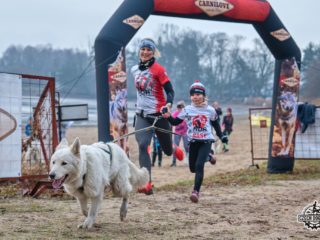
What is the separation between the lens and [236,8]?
1094 cm

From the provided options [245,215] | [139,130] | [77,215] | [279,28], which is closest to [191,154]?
[139,130]

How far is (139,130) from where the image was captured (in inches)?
312

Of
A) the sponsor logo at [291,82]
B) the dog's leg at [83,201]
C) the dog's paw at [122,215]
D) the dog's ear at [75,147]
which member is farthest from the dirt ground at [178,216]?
the sponsor logo at [291,82]

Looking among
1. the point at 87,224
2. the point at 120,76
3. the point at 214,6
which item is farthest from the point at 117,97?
the point at 87,224

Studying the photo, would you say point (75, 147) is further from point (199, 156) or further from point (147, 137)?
point (199, 156)

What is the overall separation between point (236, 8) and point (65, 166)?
6477mm

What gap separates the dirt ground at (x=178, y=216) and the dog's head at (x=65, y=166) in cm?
50

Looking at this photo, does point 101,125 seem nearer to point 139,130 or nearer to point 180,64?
point 139,130

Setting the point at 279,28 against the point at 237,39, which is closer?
the point at 279,28

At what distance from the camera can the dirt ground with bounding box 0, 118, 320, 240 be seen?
5555 mm

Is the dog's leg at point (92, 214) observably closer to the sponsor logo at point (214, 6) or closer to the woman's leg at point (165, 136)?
the woman's leg at point (165, 136)

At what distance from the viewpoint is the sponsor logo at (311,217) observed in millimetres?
6078

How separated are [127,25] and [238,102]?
69.1 meters

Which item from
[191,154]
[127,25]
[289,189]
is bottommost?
[289,189]
